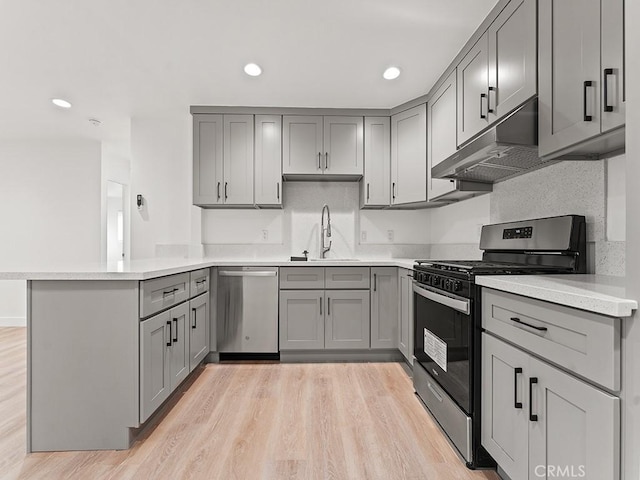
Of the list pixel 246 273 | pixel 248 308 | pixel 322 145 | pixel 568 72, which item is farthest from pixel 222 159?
pixel 568 72

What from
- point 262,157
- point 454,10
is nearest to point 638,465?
point 454,10

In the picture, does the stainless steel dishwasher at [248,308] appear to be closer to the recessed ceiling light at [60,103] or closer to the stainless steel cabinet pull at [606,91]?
the recessed ceiling light at [60,103]

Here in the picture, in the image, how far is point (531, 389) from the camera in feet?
4.41

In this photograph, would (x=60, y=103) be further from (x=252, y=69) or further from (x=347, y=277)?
(x=347, y=277)

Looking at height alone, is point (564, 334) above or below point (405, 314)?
above

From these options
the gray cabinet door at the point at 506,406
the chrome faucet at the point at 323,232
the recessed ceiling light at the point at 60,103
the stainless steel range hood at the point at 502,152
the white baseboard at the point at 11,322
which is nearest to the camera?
the gray cabinet door at the point at 506,406

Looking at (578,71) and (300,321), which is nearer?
(578,71)

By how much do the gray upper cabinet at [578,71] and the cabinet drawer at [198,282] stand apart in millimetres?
2289

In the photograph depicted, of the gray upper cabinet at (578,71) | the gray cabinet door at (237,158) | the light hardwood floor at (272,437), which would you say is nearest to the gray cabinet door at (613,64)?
the gray upper cabinet at (578,71)

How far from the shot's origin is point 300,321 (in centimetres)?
331

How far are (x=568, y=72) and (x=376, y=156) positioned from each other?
85.0 inches

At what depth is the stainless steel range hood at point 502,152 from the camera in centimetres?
172

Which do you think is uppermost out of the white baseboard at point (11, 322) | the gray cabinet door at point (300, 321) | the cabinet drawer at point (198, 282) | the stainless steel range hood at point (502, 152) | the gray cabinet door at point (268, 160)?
the gray cabinet door at point (268, 160)

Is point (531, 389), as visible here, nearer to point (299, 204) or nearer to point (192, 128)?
point (299, 204)
